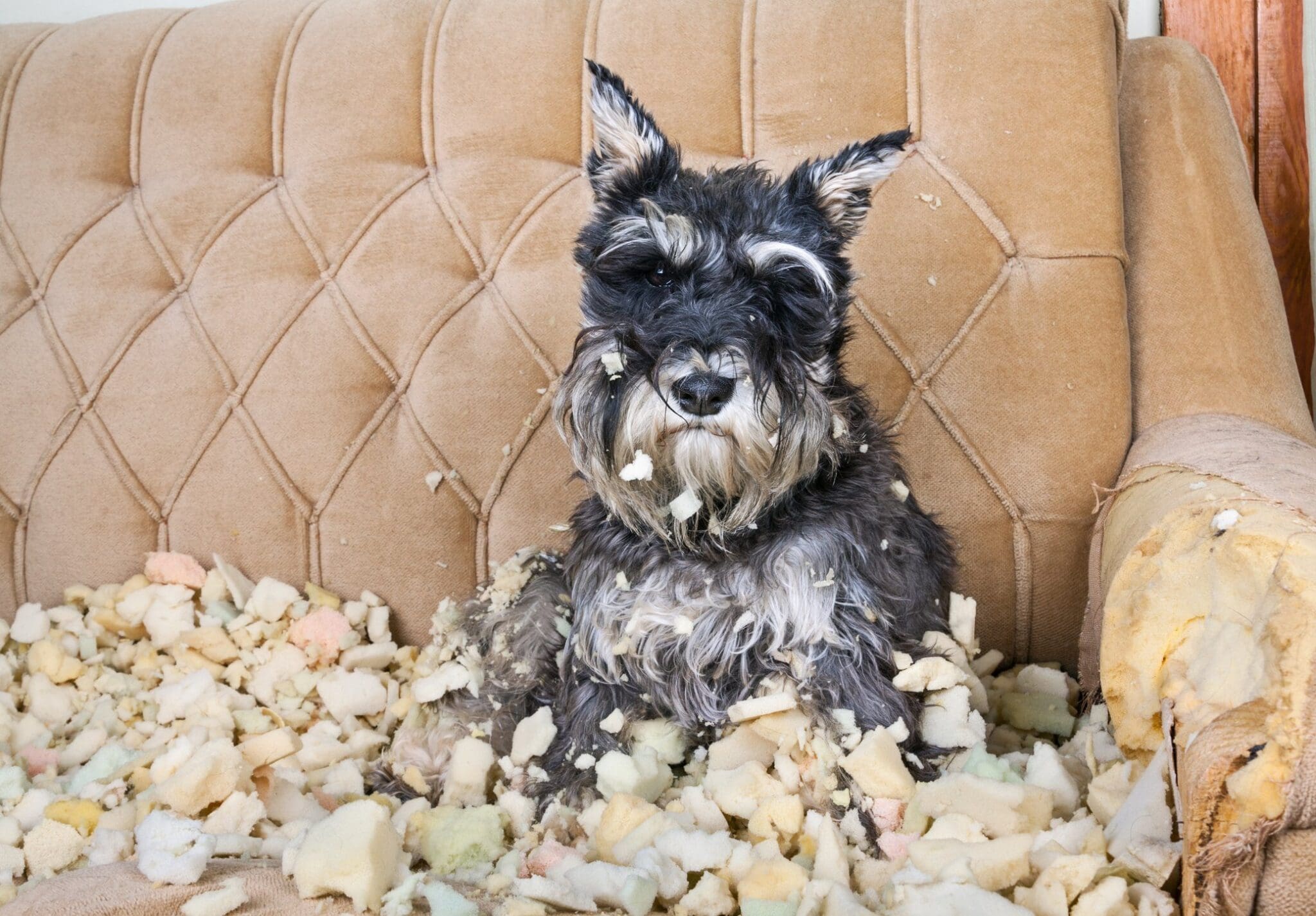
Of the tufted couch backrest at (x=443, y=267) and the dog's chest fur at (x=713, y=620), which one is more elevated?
the tufted couch backrest at (x=443, y=267)

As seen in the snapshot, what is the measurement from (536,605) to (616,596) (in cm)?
29

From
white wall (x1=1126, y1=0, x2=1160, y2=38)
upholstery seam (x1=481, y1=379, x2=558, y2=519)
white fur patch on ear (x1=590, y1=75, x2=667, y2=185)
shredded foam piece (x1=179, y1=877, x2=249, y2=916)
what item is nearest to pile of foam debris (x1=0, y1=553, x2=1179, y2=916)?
shredded foam piece (x1=179, y1=877, x2=249, y2=916)

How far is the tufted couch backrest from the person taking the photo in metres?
2.18

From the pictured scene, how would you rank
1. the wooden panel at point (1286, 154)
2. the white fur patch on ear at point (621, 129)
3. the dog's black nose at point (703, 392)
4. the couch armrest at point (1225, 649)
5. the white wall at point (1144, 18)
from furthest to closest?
the white wall at point (1144, 18)
the wooden panel at point (1286, 154)
the white fur patch on ear at point (621, 129)
the dog's black nose at point (703, 392)
the couch armrest at point (1225, 649)

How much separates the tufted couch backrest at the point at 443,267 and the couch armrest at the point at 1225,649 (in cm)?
52

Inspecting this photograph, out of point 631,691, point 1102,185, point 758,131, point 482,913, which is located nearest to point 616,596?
point 631,691

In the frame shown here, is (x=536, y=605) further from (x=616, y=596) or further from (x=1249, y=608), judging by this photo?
(x=1249, y=608)

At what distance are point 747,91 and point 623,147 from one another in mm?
738

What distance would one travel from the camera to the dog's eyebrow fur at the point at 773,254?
160 cm

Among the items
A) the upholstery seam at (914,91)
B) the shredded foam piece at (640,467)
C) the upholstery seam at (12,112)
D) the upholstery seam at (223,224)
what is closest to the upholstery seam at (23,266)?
the upholstery seam at (12,112)

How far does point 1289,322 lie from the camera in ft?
8.76

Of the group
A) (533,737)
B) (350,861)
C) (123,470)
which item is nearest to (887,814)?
(533,737)

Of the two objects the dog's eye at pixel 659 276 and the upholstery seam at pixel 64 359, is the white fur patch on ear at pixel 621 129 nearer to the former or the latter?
the dog's eye at pixel 659 276

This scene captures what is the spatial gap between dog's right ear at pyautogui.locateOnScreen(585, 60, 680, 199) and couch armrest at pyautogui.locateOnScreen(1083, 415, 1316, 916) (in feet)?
3.09
